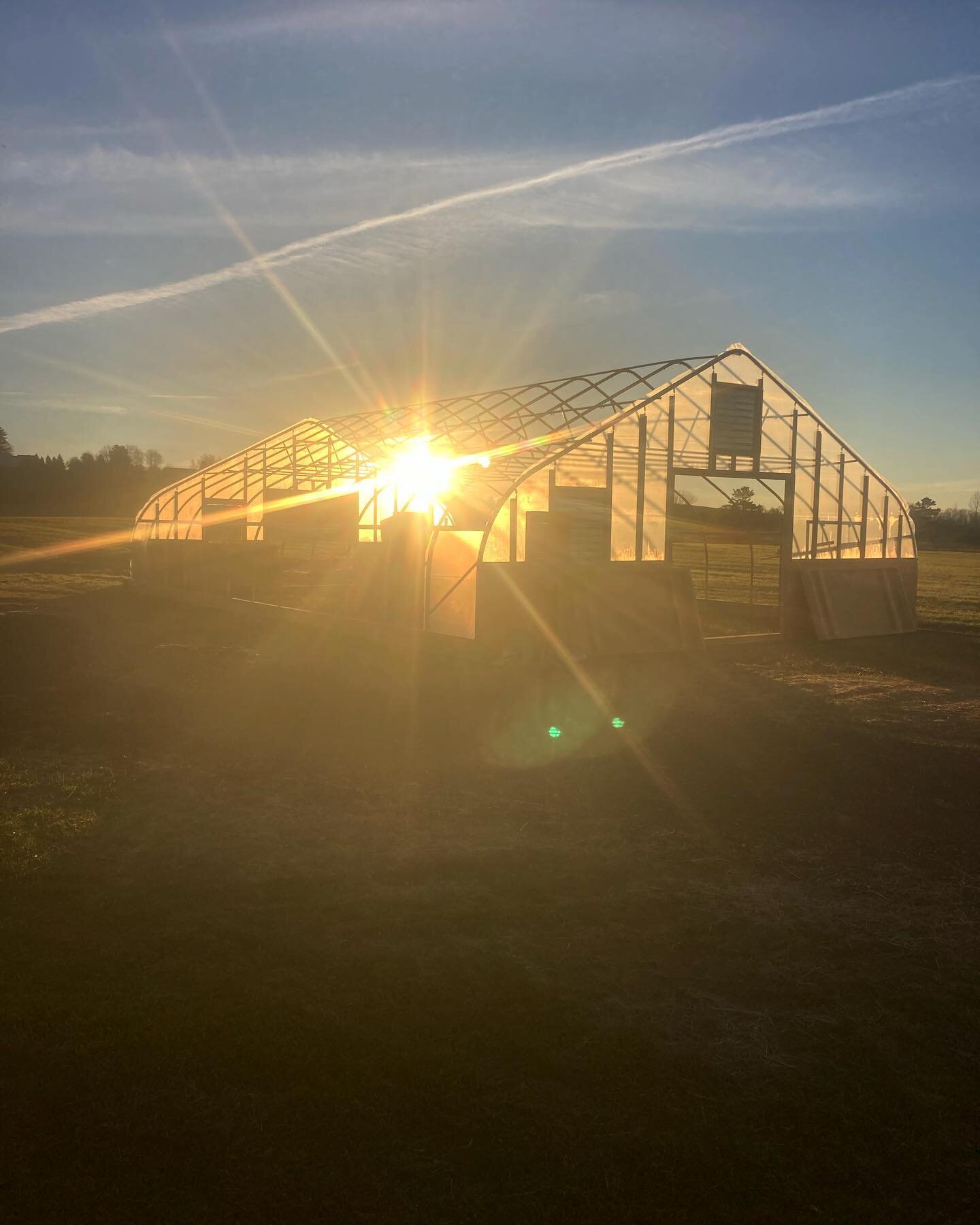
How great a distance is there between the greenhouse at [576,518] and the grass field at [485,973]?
5848 mm

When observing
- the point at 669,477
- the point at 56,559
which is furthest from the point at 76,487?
the point at 669,477

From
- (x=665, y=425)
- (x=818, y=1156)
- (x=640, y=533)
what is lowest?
(x=818, y=1156)

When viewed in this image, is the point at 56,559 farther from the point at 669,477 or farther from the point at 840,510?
the point at 840,510

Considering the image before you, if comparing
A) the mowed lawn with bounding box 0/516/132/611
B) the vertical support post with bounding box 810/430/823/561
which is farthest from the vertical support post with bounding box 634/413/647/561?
the mowed lawn with bounding box 0/516/132/611

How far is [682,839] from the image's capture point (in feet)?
26.2

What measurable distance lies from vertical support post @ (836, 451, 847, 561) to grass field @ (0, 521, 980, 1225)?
10.5 meters

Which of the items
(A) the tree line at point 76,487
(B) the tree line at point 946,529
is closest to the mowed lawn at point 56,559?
(A) the tree line at point 76,487

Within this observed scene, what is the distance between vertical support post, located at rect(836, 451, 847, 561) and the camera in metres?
21.3

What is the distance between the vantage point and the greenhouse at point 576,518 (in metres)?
17.4

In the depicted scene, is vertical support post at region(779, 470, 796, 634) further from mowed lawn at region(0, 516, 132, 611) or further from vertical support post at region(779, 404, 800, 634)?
mowed lawn at region(0, 516, 132, 611)

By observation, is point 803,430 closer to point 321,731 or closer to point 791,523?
point 791,523

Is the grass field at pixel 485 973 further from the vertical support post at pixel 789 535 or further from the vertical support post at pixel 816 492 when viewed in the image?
the vertical support post at pixel 816 492

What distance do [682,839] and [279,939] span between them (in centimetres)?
355

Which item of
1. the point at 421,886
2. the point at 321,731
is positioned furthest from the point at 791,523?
the point at 421,886
